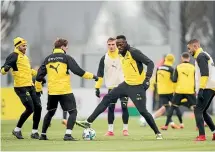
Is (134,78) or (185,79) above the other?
(185,79)

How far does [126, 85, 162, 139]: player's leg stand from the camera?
Answer: 18953 mm

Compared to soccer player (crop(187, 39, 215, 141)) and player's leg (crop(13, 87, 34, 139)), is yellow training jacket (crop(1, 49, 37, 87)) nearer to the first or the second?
player's leg (crop(13, 87, 34, 139))

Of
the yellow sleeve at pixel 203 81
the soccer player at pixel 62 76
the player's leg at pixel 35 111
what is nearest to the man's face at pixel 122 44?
the soccer player at pixel 62 76

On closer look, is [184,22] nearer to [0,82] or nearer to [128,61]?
[0,82]

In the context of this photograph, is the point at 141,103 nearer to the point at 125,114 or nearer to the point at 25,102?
the point at 125,114

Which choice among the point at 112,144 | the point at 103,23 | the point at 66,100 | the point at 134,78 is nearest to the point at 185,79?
the point at 134,78

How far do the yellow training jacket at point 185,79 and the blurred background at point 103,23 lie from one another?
24.4m

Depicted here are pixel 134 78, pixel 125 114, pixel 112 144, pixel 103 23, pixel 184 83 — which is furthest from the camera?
pixel 103 23

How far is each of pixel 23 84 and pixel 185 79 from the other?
20.7 feet

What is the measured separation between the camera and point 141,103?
62.5 ft

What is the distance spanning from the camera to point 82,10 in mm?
62781

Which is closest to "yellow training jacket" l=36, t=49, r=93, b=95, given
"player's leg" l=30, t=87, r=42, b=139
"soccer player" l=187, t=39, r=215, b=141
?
"player's leg" l=30, t=87, r=42, b=139

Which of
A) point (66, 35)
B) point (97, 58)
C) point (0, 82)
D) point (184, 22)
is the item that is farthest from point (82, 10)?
point (0, 82)

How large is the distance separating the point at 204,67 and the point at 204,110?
41.3 inches
